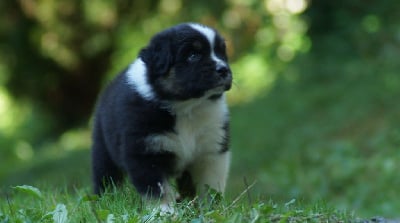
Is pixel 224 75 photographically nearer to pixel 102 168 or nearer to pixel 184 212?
pixel 184 212

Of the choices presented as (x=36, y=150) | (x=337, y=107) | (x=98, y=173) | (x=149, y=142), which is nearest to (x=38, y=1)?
(x=36, y=150)

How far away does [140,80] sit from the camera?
6.12 m

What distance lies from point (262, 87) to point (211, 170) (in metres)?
9.72

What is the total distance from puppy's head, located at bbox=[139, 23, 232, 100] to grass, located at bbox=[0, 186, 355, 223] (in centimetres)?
84

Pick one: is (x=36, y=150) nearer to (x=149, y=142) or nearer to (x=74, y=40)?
(x=74, y=40)

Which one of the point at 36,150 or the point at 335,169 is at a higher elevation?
the point at 335,169

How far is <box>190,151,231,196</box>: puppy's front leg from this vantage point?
6172 mm

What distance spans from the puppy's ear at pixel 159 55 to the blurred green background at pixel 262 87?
1.58m

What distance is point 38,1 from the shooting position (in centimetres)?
1775

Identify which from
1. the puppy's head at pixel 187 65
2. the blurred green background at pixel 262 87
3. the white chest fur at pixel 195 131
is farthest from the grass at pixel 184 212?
the blurred green background at pixel 262 87

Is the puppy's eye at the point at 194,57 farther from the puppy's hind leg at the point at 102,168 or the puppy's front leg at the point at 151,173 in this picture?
the puppy's hind leg at the point at 102,168

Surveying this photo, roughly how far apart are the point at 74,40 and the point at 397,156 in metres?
9.98

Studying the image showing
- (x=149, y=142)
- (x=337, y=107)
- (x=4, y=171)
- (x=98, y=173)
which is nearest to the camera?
(x=149, y=142)

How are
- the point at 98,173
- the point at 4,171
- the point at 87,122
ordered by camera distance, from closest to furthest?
1. the point at 98,173
2. the point at 4,171
3. the point at 87,122
